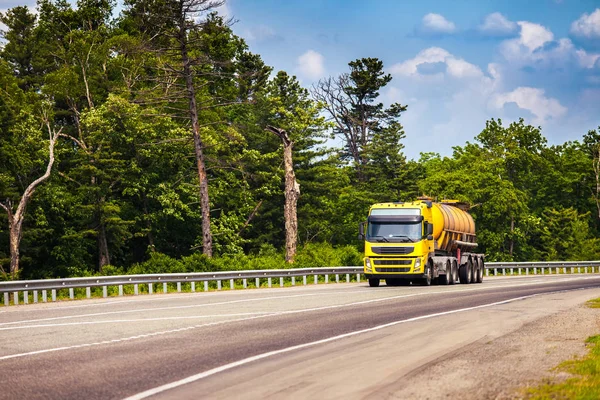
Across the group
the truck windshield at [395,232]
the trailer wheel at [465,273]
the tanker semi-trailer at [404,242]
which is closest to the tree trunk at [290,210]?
the trailer wheel at [465,273]

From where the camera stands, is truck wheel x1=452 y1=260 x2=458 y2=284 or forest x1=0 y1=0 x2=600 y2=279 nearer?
truck wheel x1=452 y1=260 x2=458 y2=284

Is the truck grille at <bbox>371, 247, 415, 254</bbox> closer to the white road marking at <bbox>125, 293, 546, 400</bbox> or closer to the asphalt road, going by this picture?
the asphalt road

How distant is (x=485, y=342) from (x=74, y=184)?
44256 millimetres

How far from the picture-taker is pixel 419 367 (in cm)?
Result: 1073

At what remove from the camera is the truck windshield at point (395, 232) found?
108ft

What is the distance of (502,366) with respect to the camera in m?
10.7

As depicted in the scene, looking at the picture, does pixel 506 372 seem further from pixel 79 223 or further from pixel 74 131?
pixel 74 131

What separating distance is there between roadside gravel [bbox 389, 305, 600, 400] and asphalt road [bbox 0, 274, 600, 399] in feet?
1.17

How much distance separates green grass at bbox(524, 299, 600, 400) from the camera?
843cm

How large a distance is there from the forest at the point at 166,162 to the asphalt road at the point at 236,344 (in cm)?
1506

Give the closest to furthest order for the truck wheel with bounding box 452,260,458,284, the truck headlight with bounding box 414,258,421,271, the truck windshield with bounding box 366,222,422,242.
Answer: the truck headlight with bounding box 414,258,421,271
the truck windshield with bounding box 366,222,422,242
the truck wheel with bounding box 452,260,458,284

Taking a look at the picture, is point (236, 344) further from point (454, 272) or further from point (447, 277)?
point (454, 272)

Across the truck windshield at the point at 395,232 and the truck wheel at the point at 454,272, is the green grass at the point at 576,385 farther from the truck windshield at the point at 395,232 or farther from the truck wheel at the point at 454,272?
the truck wheel at the point at 454,272

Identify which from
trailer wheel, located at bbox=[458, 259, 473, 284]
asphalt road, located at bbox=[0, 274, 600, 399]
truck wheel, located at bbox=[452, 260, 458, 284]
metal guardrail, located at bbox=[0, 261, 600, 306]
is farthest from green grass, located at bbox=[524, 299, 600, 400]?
trailer wheel, located at bbox=[458, 259, 473, 284]
